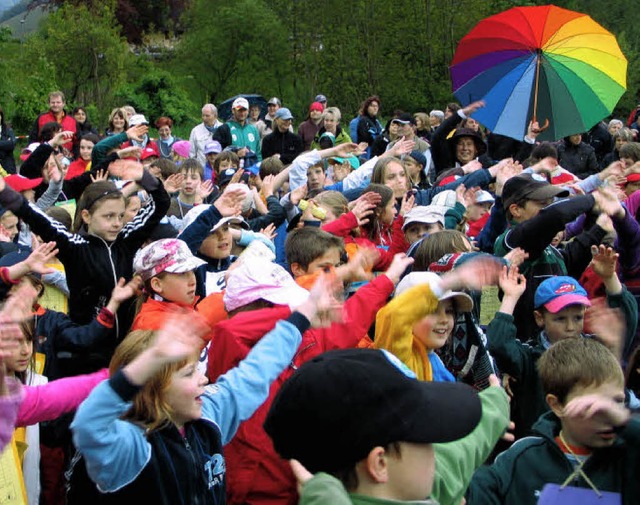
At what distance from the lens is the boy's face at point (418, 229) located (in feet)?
20.2

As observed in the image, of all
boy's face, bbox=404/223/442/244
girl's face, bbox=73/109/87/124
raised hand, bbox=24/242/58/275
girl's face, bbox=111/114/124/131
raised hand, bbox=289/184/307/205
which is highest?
raised hand, bbox=24/242/58/275

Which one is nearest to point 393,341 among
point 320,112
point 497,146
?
point 497,146

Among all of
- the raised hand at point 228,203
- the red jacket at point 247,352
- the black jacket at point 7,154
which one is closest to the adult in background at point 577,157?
the raised hand at point 228,203

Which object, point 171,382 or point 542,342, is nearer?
point 171,382

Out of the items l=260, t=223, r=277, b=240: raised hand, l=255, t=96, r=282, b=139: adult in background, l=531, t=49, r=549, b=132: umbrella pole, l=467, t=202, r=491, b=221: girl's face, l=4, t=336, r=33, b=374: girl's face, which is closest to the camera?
l=4, t=336, r=33, b=374: girl's face

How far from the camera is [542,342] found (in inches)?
186

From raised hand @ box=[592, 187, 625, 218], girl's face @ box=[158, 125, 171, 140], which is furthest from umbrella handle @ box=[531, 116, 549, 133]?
girl's face @ box=[158, 125, 171, 140]

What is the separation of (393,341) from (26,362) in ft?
5.76

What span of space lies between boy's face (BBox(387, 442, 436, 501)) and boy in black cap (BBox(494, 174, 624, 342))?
3211 millimetres

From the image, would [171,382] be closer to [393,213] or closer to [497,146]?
[393,213]

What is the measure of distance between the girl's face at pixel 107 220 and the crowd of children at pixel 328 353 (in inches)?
0.4

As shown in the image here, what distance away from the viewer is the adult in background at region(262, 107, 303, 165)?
46.5 feet

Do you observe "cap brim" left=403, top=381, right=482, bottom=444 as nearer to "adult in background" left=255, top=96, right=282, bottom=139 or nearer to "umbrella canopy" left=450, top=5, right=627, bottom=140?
"umbrella canopy" left=450, top=5, right=627, bottom=140

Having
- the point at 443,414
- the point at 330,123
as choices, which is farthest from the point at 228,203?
the point at 330,123
